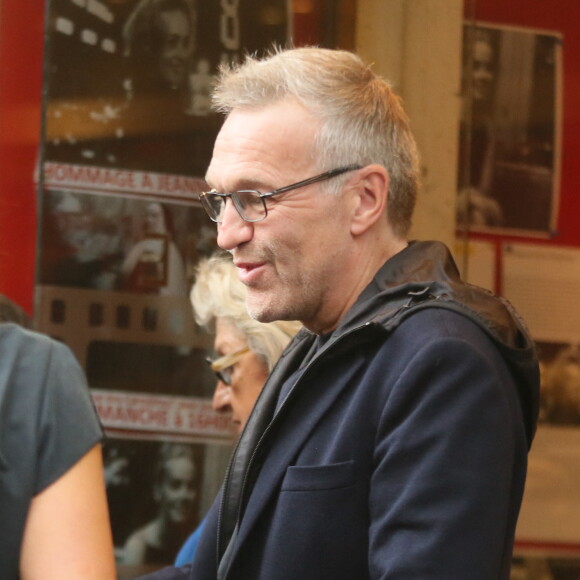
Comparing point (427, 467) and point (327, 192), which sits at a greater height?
point (327, 192)

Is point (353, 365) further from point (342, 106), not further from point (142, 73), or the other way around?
point (142, 73)

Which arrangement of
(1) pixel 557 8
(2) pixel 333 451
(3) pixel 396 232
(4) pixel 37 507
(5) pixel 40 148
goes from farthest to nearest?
(1) pixel 557 8 < (5) pixel 40 148 < (3) pixel 396 232 < (4) pixel 37 507 < (2) pixel 333 451

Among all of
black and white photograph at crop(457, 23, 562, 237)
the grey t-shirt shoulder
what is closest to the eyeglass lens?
the grey t-shirt shoulder

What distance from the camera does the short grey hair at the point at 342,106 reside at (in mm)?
2072

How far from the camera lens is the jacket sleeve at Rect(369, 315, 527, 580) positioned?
1687 millimetres

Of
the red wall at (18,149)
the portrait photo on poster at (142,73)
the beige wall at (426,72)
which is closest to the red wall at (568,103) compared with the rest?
the beige wall at (426,72)

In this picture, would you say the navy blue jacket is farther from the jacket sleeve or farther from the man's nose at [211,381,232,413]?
the man's nose at [211,381,232,413]

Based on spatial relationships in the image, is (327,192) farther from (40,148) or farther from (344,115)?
(40,148)

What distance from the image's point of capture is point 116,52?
4.10 meters

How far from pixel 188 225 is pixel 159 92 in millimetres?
461

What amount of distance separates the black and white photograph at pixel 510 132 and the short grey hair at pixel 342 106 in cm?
220

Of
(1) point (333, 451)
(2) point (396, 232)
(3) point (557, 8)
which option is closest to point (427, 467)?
(1) point (333, 451)

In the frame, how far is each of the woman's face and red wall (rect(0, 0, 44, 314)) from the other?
0.84 m

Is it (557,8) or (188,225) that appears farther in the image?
(557,8)
